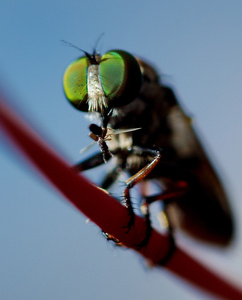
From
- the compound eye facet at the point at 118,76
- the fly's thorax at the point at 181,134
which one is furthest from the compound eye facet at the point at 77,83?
the fly's thorax at the point at 181,134

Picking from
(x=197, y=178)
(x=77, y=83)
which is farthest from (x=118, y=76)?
(x=197, y=178)

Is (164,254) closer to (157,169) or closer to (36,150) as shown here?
(157,169)

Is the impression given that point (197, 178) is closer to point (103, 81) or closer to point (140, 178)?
point (140, 178)

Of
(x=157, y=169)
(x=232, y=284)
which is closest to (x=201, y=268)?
(x=232, y=284)

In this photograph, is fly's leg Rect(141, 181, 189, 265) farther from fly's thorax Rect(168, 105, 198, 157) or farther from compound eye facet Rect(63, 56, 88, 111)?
compound eye facet Rect(63, 56, 88, 111)

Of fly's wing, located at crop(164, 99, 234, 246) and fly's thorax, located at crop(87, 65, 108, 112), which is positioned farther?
fly's wing, located at crop(164, 99, 234, 246)

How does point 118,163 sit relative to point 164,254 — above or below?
below

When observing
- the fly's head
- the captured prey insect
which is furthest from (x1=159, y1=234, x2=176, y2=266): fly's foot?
the fly's head
